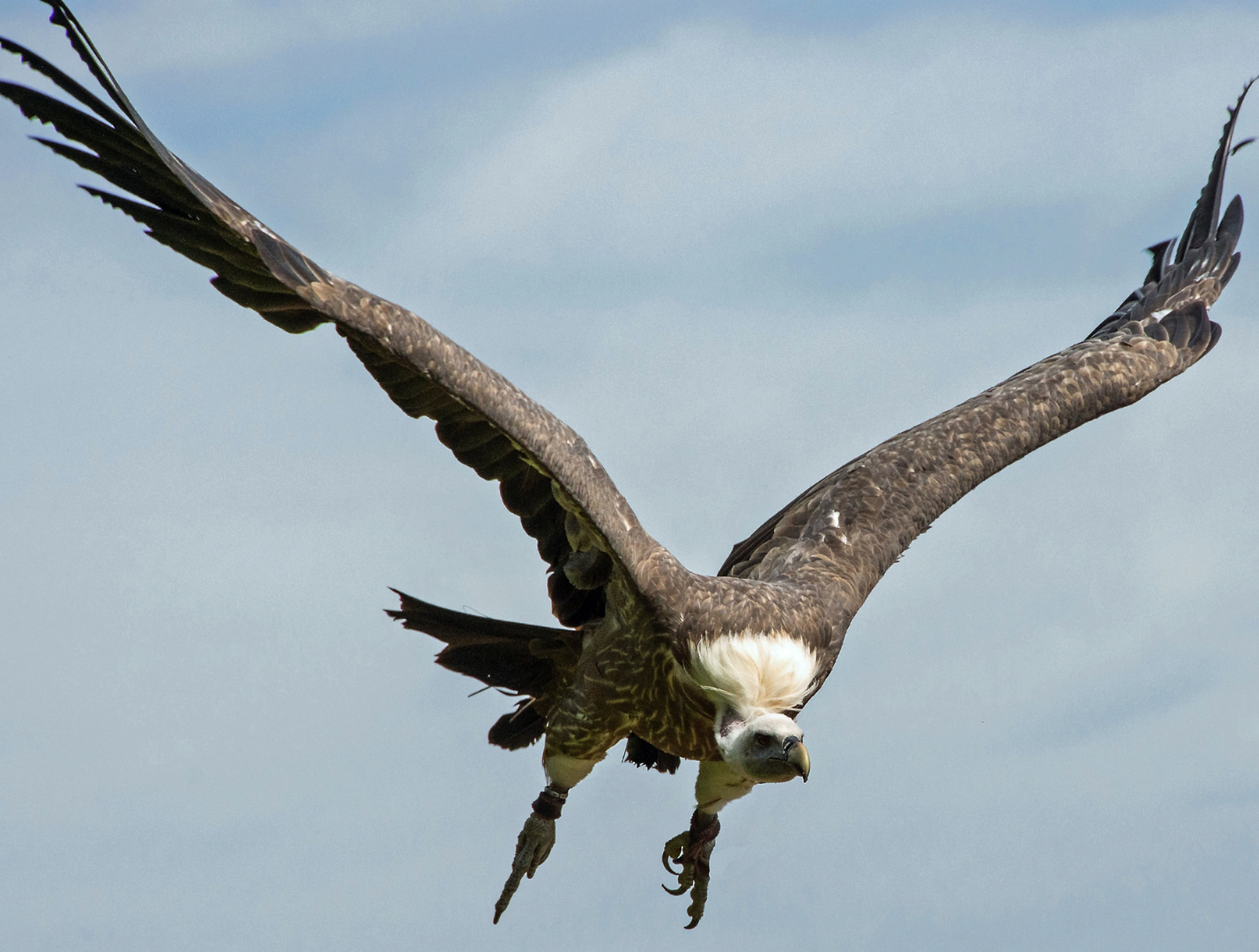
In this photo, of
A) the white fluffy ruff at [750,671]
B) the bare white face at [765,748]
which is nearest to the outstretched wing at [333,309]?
the white fluffy ruff at [750,671]

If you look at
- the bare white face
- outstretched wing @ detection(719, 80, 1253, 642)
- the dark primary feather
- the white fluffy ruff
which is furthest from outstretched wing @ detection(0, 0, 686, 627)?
outstretched wing @ detection(719, 80, 1253, 642)

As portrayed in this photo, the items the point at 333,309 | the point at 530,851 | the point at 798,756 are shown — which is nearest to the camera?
the point at 333,309

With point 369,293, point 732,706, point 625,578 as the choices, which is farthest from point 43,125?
point 732,706

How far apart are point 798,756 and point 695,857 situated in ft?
5.94

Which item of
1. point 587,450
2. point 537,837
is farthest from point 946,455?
point 537,837

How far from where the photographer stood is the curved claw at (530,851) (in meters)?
10.1

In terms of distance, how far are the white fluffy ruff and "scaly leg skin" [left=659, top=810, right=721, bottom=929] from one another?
1361 mm

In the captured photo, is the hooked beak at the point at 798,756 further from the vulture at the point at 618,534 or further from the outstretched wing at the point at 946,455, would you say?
the outstretched wing at the point at 946,455

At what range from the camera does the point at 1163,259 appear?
13312 mm

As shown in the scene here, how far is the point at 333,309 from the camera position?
8.20 meters

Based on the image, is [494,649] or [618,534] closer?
[618,534]

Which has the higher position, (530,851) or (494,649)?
(494,649)

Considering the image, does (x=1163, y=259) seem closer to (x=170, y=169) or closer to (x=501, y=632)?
(x=501, y=632)

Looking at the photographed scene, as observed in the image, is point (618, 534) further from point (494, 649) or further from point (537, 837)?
point (537, 837)
